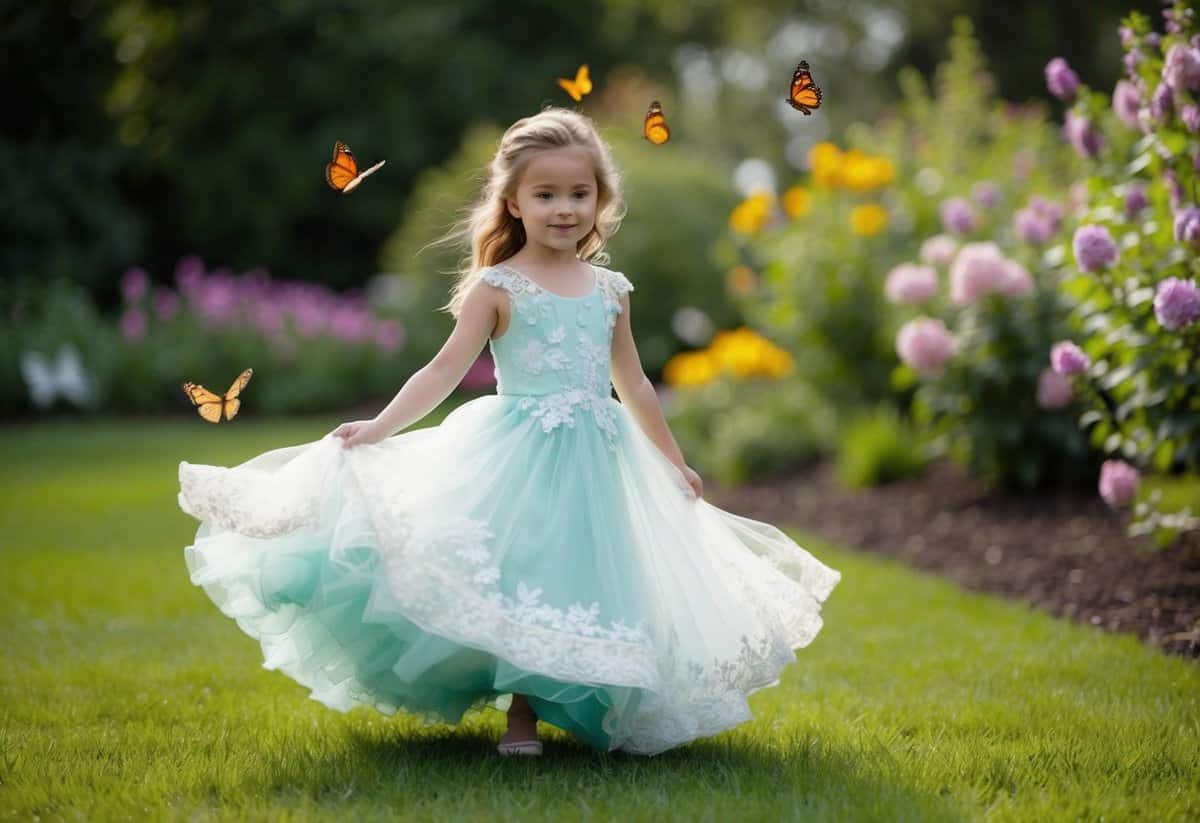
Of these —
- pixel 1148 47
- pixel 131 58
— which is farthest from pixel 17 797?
pixel 131 58

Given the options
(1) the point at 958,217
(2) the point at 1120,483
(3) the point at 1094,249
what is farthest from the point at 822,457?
(3) the point at 1094,249

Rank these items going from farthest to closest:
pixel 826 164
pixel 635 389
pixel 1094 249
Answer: pixel 826 164 < pixel 1094 249 < pixel 635 389

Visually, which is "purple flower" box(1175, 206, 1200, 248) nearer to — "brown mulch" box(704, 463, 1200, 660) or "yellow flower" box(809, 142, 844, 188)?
"brown mulch" box(704, 463, 1200, 660)

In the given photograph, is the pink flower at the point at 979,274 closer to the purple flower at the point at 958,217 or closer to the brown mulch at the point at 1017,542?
the purple flower at the point at 958,217

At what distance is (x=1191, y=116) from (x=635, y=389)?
2.00m

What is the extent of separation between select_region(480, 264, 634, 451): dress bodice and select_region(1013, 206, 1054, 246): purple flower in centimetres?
322

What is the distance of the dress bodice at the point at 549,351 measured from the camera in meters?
3.26

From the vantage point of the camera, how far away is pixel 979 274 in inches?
232

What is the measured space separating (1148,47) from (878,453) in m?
3.51

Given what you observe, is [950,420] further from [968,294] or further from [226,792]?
[226,792]

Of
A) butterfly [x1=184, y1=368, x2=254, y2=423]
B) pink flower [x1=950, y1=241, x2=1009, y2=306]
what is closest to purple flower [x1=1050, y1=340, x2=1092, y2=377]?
pink flower [x1=950, y1=241, x2=1009, y2=306]

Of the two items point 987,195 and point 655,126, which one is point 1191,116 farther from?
point 987,195

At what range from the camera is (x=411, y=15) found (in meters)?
25.2

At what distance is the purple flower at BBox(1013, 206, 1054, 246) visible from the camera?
579cm
